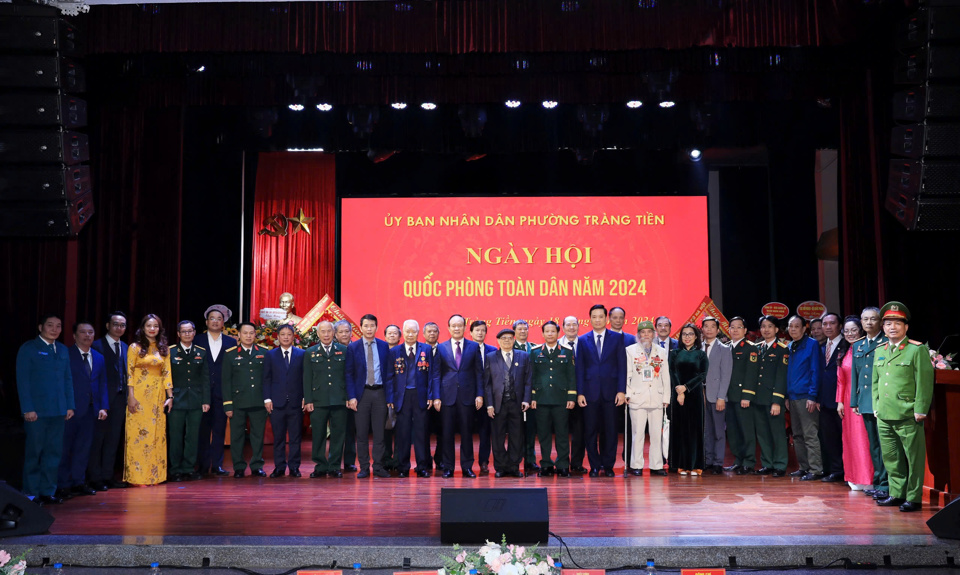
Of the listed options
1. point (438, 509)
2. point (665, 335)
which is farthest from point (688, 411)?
point (438, 509)

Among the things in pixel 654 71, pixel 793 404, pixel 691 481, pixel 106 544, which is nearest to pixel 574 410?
pixel 691 481

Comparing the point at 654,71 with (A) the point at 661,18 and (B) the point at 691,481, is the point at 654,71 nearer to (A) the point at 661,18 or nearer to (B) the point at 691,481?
(A) the point at 661,18

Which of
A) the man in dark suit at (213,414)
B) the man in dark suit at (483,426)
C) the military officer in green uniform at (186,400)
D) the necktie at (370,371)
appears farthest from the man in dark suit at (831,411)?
the military officer in green uniform at (186,400)

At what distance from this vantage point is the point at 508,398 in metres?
5.95

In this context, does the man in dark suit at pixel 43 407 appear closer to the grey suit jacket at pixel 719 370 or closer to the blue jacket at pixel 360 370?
the blue jacket at pixel 360 370

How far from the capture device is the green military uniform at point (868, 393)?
4902mm

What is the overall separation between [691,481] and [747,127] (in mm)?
3592

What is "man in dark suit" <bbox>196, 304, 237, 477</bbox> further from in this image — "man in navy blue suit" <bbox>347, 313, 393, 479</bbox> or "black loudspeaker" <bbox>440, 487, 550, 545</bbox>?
"black loudspeaker" <bbox>440, 487, 550, 545</bbox>

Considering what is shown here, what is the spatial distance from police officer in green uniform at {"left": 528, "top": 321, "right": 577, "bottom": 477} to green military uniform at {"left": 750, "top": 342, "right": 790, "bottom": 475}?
4.79ft

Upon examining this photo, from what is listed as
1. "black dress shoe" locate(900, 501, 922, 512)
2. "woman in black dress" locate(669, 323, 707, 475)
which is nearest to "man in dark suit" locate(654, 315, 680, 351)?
"woman in black dress" locate(669, 323, 707, 475)

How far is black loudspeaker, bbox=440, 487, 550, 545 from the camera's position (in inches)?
137

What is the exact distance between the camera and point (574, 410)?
20.1ft

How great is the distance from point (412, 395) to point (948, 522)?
354 centimetres

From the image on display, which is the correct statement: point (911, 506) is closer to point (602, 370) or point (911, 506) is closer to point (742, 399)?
point (742, 399)
